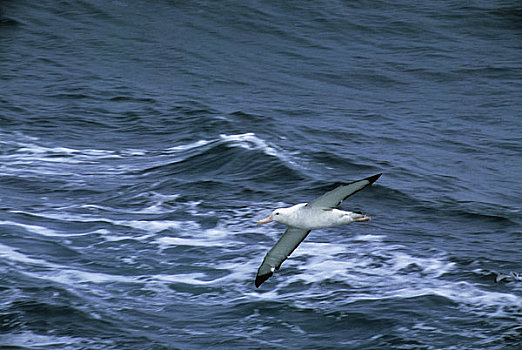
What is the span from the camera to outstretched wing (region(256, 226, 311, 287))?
15.9 m

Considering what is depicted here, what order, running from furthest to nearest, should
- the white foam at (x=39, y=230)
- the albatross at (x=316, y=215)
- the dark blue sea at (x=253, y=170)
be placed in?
the white foam at (x=39, y=230) → the dark blue sea at (x=253, y=170) → the albatross at (x=316, y=215)

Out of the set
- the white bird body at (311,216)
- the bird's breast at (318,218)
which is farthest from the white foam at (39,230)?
the bird's breast at (318,218)

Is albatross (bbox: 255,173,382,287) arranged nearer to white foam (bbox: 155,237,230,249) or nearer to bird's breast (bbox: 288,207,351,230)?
bird's breast (bbox: 288,207,351,230)

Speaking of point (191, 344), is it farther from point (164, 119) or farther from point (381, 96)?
point (381, 96)

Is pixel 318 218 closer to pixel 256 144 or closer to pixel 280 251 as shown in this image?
pixel 280 251

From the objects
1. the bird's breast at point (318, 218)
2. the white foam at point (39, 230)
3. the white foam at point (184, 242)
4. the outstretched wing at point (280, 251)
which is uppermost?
the bird's breast at point (318, 218)

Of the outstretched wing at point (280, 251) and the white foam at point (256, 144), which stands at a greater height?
the outstretched wing at point (280, 251)

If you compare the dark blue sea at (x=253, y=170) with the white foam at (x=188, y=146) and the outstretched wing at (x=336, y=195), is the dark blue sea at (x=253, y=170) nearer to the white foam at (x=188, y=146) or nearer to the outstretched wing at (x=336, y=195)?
the white foam at (x=188, y=146)

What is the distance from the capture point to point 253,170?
2475cm

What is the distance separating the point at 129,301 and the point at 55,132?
11.8 metres

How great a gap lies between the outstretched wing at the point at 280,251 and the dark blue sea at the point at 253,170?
4.40ft

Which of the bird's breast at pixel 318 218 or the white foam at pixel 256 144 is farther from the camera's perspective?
the white foam at pixel 256 144

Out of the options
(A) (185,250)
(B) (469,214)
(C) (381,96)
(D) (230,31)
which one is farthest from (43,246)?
(D) (230,31)

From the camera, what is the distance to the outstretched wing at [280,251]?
15.9 metres
